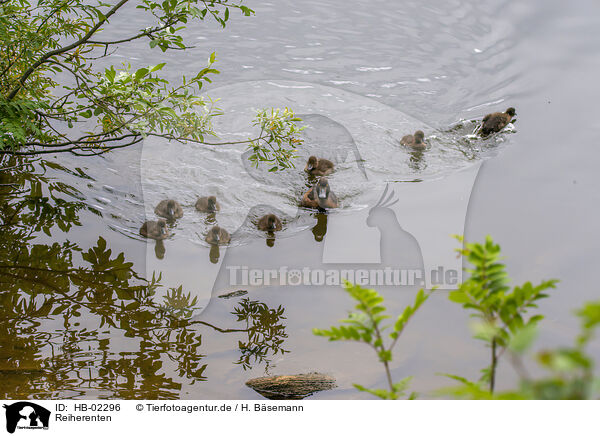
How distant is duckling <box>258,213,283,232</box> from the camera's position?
21.7 ft

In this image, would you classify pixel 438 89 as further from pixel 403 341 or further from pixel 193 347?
pixel 193 347

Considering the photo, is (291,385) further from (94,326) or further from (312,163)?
(312,163)

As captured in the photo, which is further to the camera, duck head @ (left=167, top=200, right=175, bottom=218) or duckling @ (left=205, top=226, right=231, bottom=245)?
duck head @ (left=167, top=200, right=175, bottom=218)

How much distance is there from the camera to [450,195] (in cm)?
707

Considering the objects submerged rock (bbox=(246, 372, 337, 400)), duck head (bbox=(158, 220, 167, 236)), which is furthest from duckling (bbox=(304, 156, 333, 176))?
submerged rock (bbox=(246, 372, 337, 400))

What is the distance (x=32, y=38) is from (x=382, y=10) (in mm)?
7740

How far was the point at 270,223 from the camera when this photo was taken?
21.7 ft

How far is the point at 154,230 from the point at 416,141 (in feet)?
13.1

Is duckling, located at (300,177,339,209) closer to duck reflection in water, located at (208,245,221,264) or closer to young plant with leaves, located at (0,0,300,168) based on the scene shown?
young plant with leaves, located at (0,0,300,168)

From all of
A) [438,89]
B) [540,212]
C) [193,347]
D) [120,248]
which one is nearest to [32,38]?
[120,248]

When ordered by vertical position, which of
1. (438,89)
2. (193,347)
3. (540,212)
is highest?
(438,89)

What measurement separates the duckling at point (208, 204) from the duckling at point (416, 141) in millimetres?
2954

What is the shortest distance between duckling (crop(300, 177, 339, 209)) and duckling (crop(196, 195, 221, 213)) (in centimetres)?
107

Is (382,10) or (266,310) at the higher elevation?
(382,10)
